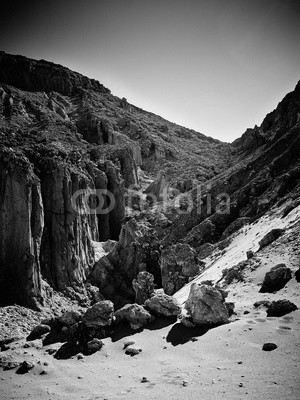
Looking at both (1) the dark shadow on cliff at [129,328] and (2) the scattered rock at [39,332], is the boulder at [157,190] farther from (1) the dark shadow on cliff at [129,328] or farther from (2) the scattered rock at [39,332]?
(1) the dark shadow on cliff at [129,328]

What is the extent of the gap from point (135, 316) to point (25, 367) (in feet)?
17.1

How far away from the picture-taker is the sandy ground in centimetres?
716

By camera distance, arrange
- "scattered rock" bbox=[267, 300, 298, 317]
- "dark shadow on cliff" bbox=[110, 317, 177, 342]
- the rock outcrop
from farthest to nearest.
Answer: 1. the rock outcrop
2. "dark shadow on cliff" bbox=[110, 317, 177, 342]
3. "scattered rock" bbox=[267, 300, 298, 317]

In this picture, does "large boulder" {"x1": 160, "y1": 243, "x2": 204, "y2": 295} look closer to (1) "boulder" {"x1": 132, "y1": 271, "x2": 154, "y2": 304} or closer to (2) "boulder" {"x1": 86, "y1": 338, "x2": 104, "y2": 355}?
(1) "boulder" {"x1": 132, "y1": 271, "x2": 154, "y2": 304}

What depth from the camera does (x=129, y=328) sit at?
41.4 feet

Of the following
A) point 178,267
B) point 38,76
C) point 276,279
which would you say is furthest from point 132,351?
point 38,76

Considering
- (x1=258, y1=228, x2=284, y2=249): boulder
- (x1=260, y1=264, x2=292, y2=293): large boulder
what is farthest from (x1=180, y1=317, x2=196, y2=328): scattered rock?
(x1=258, y1=228, x2=284, y2=249): boulder

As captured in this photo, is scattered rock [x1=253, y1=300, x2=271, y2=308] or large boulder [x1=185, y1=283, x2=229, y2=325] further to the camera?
scattered rock [x1=253, y1=300, x2=271, y2=308]

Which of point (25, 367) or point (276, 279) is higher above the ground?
point (276, 279)

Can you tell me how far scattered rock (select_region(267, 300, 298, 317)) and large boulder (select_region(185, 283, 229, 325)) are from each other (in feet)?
6.48

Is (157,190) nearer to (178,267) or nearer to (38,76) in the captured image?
(178,267)

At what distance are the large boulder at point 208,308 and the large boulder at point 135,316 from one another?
2359 mm

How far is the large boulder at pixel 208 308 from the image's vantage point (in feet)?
37.2

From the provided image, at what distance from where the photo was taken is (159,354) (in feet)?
33.0
